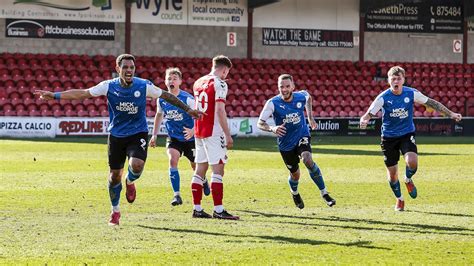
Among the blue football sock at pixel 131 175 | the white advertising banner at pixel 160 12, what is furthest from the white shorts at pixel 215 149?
the white advertising banner at pixel 160 12

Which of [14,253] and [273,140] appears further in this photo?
[273,140]

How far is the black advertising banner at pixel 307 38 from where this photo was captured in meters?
42.5

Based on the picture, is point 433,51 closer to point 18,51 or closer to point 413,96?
point 18,51

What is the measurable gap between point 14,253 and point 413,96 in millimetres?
7306

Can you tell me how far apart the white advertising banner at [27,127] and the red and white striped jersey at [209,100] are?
2227 cm

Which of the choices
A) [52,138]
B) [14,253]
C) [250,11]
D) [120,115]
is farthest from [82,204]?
[250,11]

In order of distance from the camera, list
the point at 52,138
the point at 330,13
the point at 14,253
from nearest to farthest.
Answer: the point at 14,253 < the point at 52,138 < the point at 330,13

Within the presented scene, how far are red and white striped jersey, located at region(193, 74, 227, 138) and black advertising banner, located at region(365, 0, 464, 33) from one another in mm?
32766

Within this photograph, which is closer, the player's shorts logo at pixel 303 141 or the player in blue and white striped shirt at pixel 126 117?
the player in blue and white striped shirt at pixel 126 117

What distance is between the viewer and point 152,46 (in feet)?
133

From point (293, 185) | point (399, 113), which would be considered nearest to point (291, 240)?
point (293, 185)

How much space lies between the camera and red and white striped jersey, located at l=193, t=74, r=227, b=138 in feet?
40.2

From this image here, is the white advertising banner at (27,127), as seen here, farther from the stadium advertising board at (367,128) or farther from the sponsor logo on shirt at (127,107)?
the sponsor logo on shirt at (127,107)

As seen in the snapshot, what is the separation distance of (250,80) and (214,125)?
2842 centimetres
